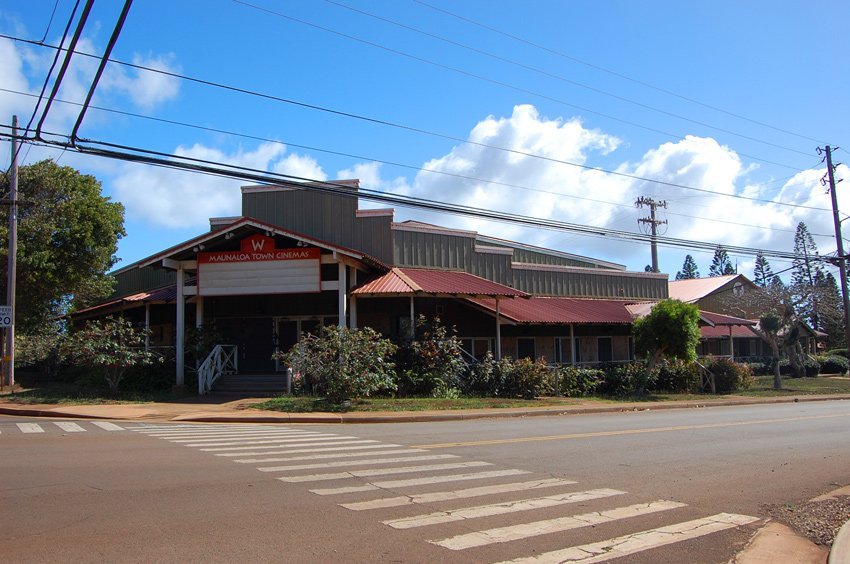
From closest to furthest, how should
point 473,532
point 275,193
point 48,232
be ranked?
point 473,532 < point 48,232 < point 275,193

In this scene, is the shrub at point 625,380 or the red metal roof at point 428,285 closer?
the red metal roof at point 428,285

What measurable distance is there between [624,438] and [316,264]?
12862mm

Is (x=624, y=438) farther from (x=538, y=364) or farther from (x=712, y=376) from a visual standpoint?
(x=712, y=376)

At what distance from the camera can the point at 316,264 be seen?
930 inches

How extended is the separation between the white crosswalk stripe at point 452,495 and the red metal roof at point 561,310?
18.0 metres

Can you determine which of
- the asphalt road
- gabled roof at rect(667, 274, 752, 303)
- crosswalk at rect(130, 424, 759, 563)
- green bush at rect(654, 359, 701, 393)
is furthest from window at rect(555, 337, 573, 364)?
crosswalk at rect(130, 424, 759, 563)

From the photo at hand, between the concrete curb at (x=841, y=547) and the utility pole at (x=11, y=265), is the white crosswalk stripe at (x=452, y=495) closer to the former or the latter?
the concrete curb at (x=841, y=547)

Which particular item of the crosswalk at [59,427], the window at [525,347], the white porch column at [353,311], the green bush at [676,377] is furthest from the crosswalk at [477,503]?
the green bush at [676,377]

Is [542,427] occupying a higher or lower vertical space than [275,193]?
lower

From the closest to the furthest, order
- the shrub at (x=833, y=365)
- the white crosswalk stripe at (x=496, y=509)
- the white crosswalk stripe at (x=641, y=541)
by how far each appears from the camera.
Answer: the white crosswalk stripe at (x=641, y=541) → the white crosswalk stripe at (x=496, y=509) → the shrub at (x=833, y=365)

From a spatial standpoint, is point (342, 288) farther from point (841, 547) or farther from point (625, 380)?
point (841, 547)

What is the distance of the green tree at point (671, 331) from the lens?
27156 mm

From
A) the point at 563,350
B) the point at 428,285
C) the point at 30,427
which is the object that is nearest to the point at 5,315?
the point at 30,427

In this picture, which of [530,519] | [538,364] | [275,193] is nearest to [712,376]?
[538,364]
